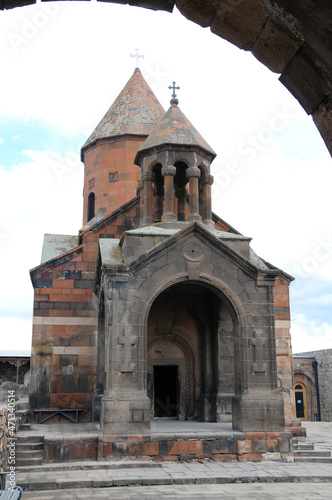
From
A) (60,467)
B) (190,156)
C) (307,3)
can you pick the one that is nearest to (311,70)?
(307,3)

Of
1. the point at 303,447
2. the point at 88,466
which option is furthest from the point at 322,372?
the point at 88,466

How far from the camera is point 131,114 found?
17656mm

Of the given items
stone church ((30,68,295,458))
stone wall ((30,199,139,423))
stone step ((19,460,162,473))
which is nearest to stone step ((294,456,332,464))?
stone church ((30,68,295,458))

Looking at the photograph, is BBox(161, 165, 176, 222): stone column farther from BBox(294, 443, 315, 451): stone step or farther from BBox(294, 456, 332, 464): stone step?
BBox(294, 456, 332, 464): stone step

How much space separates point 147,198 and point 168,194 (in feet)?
2.39

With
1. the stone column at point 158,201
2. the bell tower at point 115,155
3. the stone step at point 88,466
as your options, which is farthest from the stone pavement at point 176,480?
the bell tower at point 115,155

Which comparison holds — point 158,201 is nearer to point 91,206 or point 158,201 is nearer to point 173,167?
point 173,167

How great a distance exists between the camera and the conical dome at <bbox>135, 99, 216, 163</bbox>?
1288 centimetres

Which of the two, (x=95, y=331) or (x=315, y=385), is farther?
(x=315, y=385)

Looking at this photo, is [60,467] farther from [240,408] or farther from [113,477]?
[240,408]

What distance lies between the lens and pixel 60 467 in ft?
30.1

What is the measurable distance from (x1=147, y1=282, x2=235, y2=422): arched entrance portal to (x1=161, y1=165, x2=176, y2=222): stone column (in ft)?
6.17

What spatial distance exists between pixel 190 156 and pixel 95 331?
504cm

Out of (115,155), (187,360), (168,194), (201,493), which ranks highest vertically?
(115,155)
